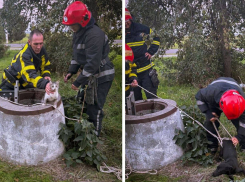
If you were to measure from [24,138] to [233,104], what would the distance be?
6.42ft

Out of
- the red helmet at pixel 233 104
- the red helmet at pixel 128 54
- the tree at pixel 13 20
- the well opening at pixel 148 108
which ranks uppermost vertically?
the tree at pixel 13 20

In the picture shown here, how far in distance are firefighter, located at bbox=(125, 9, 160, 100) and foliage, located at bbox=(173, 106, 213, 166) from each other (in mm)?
490

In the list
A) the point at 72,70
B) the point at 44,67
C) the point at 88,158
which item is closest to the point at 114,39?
the point at 72,70

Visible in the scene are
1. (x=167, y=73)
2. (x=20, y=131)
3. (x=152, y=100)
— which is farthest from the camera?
(x=152, y=100)

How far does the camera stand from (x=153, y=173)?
308cm

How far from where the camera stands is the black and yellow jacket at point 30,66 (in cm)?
291

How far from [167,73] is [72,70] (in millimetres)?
938

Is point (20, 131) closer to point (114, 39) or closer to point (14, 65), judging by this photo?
point (14, 65)

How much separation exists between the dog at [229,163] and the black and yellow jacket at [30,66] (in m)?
1.83

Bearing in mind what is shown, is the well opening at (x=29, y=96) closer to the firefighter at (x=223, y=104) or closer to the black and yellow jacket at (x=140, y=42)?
the black and yellow jacket at (x=140, y=42)

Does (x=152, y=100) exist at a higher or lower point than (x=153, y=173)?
higher

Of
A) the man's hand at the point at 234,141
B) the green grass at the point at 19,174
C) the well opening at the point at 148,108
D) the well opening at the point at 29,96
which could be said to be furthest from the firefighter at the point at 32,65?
the man's hand at the point at 234,141

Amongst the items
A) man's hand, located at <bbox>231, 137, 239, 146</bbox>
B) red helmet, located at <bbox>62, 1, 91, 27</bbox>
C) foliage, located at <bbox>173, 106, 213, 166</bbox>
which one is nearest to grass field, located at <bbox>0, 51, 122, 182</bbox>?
red helmet, located at <bbox>62, 1, 91, 27</bbox>

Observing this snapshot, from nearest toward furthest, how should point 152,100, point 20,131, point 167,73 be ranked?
point 20,131 → point 167,73 → point 152,100
